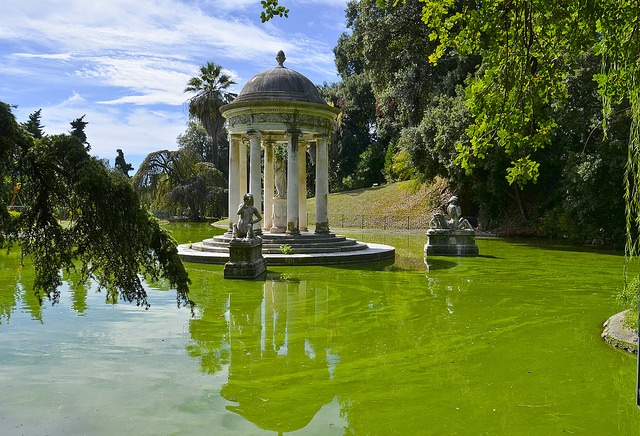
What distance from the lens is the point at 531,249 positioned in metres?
22.8

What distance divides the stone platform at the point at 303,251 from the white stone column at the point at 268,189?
1454 millimetres

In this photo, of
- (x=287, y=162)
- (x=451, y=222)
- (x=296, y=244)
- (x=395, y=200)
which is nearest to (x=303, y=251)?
(x=296, y=244)

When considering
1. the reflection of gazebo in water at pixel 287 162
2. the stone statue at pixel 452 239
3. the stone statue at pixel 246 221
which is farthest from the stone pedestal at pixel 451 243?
the stone statue at pixel 246 221

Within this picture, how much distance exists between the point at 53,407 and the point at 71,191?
7.24 feet

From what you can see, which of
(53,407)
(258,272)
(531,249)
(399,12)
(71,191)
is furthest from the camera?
(399,12)

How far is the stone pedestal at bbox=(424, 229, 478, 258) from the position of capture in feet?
64.6

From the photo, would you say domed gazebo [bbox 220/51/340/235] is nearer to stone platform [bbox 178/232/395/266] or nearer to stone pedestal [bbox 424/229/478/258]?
stone platform [bbox 178/232/395/266]

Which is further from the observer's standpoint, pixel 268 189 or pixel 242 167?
pixel 268 189

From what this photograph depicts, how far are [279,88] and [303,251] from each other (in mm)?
5448

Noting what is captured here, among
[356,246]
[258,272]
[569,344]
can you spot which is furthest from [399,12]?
[569,344]

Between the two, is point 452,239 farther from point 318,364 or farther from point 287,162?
point 318,364

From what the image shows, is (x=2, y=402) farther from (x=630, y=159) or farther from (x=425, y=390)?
(x=630, y=159)

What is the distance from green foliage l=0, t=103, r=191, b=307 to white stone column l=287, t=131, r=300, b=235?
14.1 m

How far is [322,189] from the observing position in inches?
789
